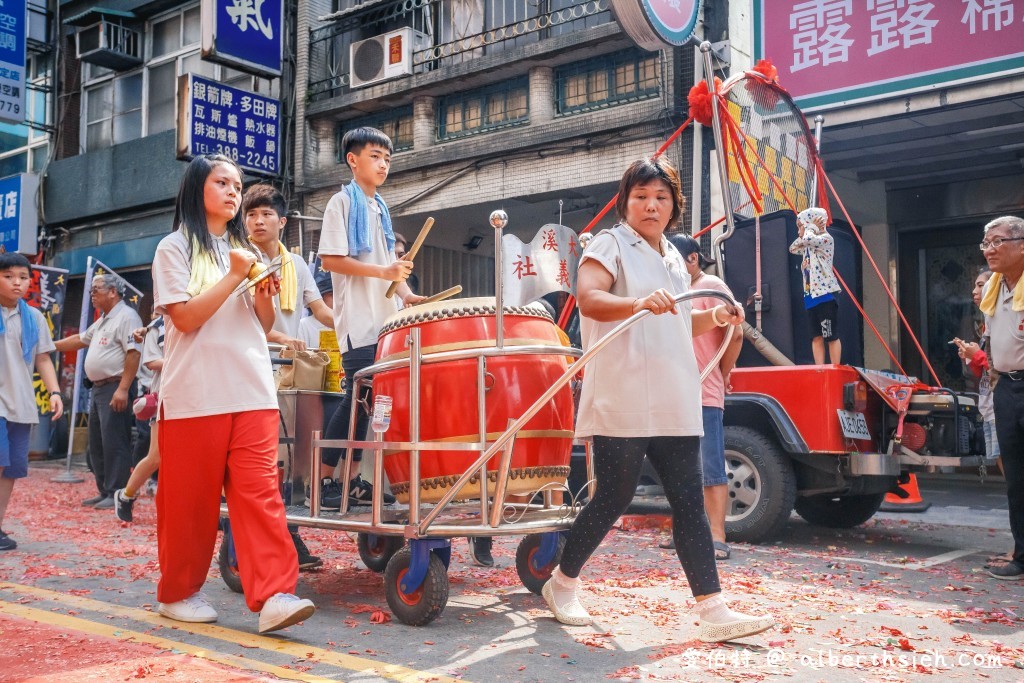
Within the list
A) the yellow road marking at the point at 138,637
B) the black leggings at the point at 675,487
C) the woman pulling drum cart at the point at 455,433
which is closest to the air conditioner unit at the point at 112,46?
the yellow road marking at the point at 138,637

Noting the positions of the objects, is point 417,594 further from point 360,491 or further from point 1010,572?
point 1010,572

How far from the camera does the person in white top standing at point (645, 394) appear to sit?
380 cm

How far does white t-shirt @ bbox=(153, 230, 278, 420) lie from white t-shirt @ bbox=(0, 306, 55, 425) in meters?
2.82

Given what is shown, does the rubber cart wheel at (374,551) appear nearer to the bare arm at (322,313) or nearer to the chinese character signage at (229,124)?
the bare arm at (322,313)

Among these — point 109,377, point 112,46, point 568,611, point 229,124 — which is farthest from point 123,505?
point 112,46

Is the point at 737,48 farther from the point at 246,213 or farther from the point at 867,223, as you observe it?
the point at 246,213

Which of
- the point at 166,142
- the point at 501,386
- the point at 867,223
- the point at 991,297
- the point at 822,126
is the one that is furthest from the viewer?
→ the point at 166,142

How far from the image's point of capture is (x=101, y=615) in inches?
170

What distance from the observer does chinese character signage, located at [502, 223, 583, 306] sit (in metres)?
9.15

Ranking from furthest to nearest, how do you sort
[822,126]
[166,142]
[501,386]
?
[166,142]
[822,126]
[501,386]

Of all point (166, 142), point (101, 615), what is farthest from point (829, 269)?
point (166, 142)

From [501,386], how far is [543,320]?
0.43m

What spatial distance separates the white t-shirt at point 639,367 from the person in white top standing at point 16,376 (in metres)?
4.11

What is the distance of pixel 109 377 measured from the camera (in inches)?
355
